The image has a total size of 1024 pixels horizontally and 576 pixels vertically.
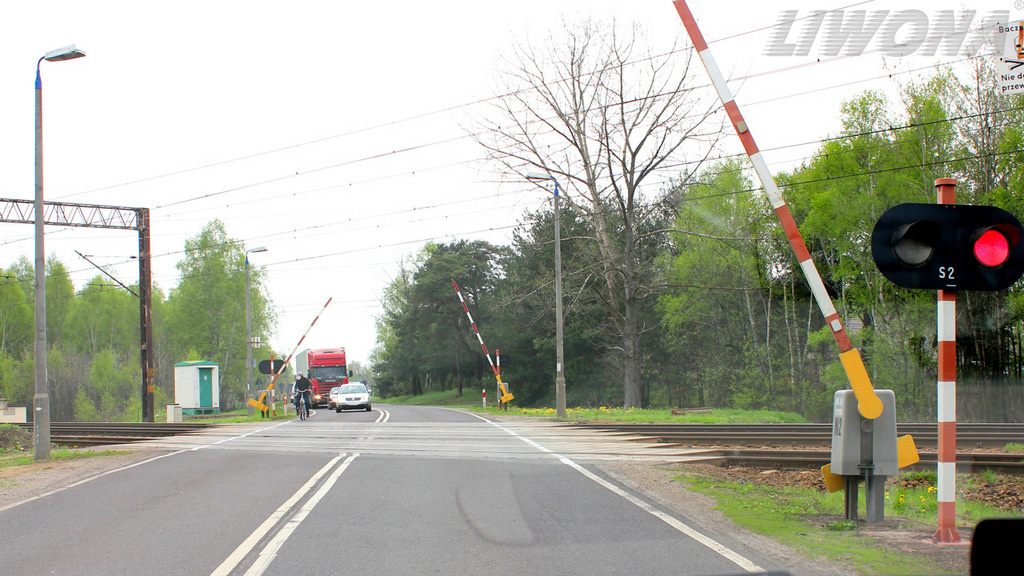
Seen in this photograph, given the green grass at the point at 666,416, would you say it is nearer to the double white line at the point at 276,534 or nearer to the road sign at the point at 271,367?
the road sign at the point at 271,367

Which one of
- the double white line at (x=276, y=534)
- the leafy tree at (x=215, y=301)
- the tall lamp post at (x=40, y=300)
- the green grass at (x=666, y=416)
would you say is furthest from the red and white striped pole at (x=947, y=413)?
the leafy tree at (x=215, y=301)

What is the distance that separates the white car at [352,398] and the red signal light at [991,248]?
35.2 metres

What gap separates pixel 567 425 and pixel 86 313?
73.7m

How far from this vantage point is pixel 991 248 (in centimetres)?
580

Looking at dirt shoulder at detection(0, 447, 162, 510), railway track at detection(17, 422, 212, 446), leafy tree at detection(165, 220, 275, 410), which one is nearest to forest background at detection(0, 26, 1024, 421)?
leafy tree at detection(165, 220, 275, 410)

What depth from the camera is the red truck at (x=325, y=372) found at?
50406 mm

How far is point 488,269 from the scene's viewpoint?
6931cm

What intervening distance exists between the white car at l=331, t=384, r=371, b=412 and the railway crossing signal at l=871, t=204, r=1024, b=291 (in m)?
35.0

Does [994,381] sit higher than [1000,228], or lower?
lower

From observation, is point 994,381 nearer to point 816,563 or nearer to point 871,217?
point 871,217

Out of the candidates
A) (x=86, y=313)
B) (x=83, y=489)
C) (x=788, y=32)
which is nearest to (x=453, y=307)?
(x=86, y=313)

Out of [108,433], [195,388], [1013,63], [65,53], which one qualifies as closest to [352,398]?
[195,388]

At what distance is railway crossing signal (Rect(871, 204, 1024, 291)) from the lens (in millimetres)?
5797

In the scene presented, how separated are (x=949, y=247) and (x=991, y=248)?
0.29 meters
